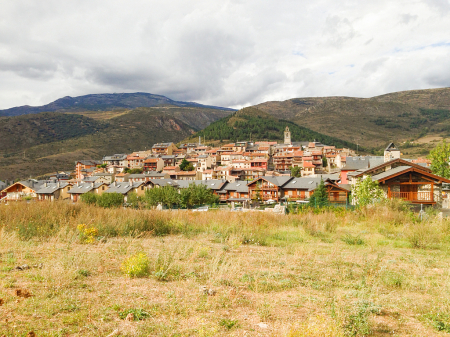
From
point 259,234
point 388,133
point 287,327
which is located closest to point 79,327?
point 287,327

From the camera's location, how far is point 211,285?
511 centimetres

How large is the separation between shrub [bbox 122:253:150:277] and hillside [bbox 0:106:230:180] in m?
106

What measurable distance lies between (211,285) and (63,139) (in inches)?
6765

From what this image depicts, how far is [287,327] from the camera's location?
3.48 metres

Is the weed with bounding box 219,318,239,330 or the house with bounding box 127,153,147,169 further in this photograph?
the house with bounding box 127,153,147,169

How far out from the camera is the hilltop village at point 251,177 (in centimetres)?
2216

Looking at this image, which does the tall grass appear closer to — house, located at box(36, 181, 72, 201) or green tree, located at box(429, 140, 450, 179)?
green tree, located at box(429, 140, 450, 179)

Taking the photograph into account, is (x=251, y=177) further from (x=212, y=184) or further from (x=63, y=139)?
(x=63, y=139)

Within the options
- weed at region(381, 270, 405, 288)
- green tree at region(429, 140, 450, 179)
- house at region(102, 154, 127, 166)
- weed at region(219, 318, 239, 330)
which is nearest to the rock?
weed at region(219, 318, 239, 330)

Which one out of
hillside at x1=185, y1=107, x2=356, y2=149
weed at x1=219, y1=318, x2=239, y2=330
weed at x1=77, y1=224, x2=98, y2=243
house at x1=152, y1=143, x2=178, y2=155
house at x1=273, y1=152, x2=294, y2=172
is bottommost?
weed at x1=219, y1=318, x2=239, y2=330

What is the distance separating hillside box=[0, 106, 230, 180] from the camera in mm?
102200

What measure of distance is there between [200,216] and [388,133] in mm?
179002

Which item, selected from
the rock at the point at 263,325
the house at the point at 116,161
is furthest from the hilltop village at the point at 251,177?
the rock at the point at 263,325

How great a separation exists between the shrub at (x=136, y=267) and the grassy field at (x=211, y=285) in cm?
2
